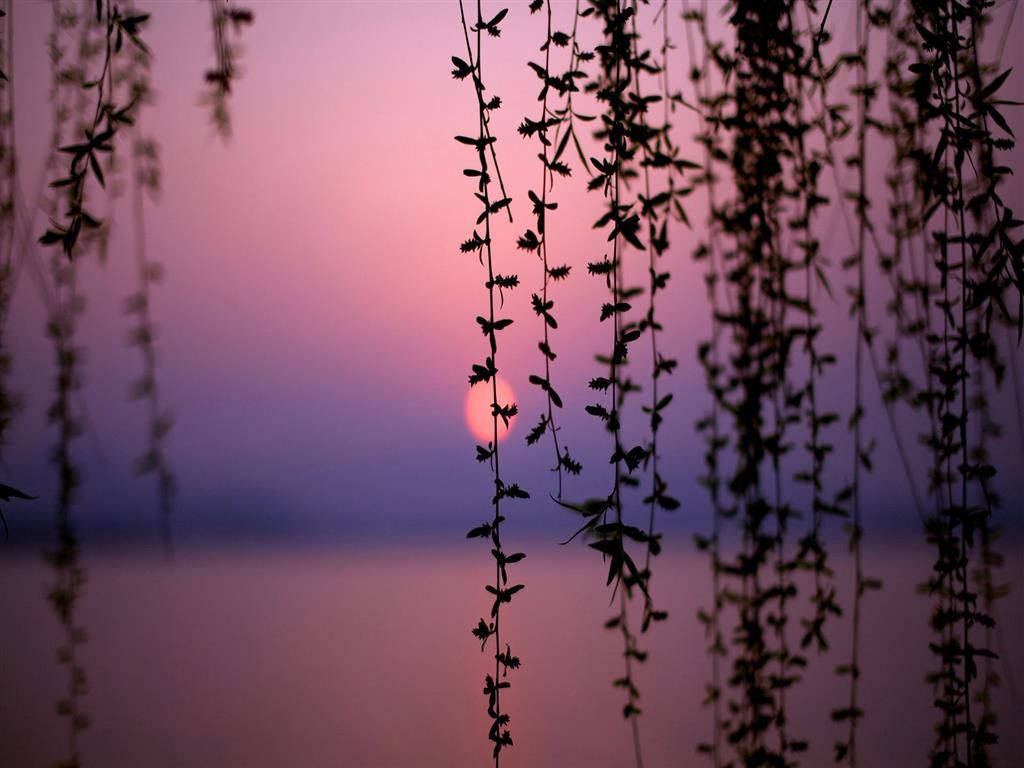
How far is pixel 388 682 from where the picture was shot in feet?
15.4

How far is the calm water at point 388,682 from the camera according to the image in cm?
351

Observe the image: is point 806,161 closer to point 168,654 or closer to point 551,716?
point 551,716

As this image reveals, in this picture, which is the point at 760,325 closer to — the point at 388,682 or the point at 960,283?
the point at 960,283

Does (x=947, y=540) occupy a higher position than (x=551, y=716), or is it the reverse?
(x=947, y=540)

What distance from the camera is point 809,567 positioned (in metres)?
1.35

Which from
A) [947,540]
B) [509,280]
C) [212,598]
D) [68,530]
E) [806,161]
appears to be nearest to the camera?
[509,280]

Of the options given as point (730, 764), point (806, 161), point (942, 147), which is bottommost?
point (730, 764)

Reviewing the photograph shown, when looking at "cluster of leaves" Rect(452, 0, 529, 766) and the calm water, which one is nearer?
"cluster of leaves" Rect(452, 0, 529, 766)

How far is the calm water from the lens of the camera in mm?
3512

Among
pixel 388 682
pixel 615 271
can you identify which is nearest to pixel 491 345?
pixel 615 271

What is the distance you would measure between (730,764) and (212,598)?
7.94m

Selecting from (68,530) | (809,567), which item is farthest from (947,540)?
(68,530)

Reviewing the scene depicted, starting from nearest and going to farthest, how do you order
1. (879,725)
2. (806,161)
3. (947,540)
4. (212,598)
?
(947,540) < (806,161) < (879,725) < (212,598)

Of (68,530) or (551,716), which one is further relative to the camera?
(551,716)
